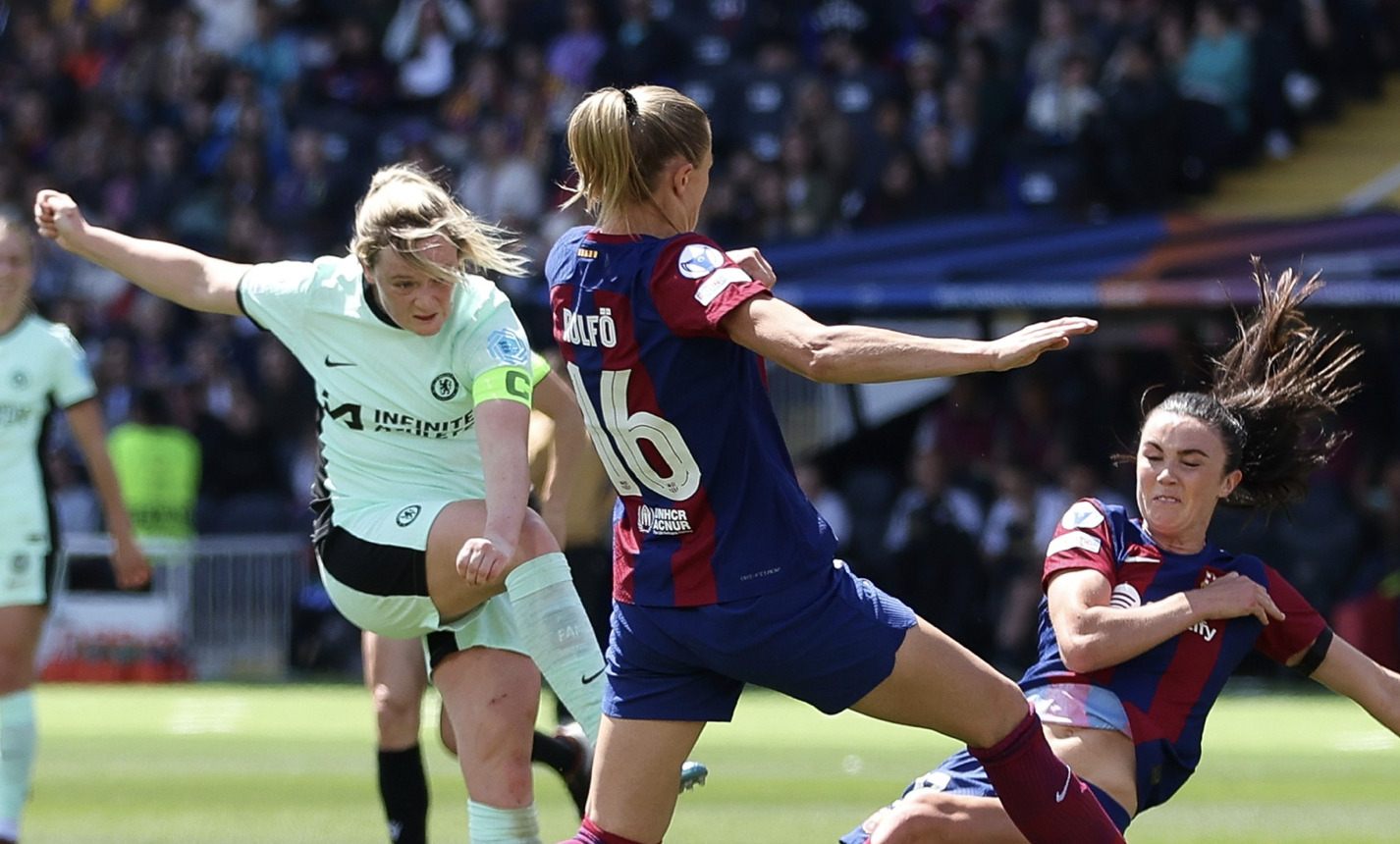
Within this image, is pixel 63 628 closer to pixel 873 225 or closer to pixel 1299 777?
pixel 873 225

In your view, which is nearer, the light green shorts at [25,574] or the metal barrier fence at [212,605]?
the light green shorts at [25,574]

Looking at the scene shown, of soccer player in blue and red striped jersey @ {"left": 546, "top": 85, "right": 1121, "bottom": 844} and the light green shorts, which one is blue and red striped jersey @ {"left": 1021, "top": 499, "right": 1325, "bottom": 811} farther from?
the light green shorts

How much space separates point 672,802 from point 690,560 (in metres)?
0.55

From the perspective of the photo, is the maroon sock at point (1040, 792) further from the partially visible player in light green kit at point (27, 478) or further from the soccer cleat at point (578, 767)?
the partially visible player in light green kit at point (27, 478)

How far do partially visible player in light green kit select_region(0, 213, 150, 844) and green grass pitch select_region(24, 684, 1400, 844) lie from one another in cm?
87

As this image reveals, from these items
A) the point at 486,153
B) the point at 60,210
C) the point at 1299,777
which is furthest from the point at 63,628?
the point at 60,210

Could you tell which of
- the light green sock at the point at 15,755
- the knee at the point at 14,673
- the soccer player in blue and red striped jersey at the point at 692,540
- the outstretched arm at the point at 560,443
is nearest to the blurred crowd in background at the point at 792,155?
the knee at the point at 14,673

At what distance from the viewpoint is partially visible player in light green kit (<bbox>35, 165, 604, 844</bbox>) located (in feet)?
17.7

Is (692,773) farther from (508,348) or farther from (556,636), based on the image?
(508,348)

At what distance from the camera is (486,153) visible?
59.8 feet

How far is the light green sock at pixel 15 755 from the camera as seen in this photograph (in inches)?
268

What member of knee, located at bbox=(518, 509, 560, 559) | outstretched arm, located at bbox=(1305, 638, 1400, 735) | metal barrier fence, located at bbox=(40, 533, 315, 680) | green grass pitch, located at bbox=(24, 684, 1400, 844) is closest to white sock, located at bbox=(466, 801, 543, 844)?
knee, located at bbox=(518, 509, 560, 559)

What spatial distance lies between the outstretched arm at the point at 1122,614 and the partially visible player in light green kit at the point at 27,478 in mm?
3619

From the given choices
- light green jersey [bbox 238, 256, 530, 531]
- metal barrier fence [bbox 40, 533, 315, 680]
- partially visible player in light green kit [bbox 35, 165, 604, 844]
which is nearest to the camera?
partially visible player in light green kit [bbox 35, 165, 604, 844]
